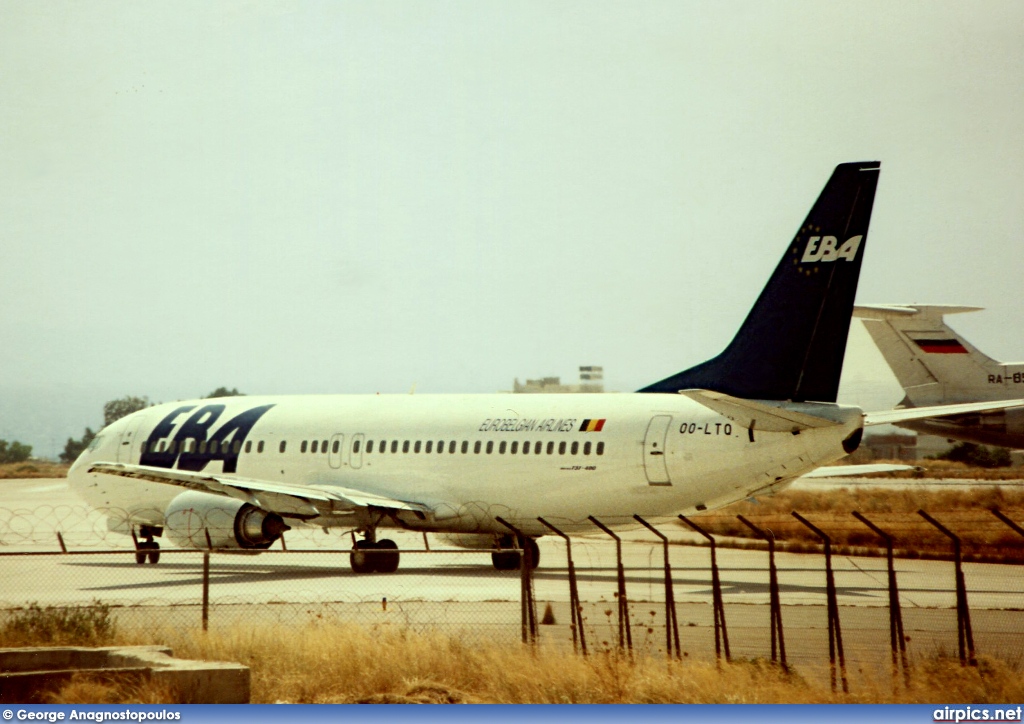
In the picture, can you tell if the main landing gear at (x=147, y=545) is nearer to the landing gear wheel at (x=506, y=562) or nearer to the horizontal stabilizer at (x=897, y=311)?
the landing gear wheel at (x=506, y=562)

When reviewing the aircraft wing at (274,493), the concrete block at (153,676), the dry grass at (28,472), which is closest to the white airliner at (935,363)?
the aircraft wing at (274,493)

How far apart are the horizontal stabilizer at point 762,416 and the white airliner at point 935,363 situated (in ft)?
70.5

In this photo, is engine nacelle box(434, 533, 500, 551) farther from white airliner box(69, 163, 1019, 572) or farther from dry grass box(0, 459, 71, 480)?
dry grass box(0, 459, 71, 480)

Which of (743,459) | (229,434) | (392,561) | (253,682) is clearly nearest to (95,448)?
(229,434)

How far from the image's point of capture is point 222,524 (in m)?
26.2

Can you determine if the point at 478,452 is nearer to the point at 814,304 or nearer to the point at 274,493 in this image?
the point at 274,493

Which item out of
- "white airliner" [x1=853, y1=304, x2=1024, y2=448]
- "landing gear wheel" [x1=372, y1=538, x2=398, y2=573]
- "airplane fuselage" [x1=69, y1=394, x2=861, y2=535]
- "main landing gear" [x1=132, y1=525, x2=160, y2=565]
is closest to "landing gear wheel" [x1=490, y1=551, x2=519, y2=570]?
"airplane fuselage" [x1=69, y1=394, x2=861, y2=535]

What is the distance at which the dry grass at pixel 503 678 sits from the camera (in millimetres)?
11844

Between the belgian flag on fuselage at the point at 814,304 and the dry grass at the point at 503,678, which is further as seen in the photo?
the belgian flag on fuselage at the point at 814,304

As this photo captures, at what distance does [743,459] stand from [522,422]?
17.3 ft

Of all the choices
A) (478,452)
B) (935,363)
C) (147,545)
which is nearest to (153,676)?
(478,452)

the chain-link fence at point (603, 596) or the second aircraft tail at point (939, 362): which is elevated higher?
the second aircraft tail at point (939, 362)

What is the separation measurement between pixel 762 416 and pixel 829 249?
3.38 m

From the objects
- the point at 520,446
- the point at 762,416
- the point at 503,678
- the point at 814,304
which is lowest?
the point at 503,678
